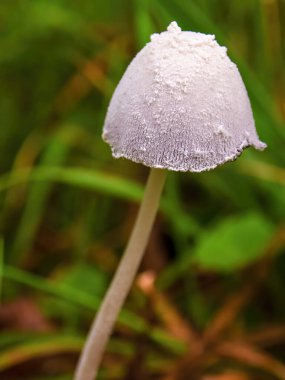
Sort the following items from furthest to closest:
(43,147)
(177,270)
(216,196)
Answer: (43,147)
(216,196)
(177,270)

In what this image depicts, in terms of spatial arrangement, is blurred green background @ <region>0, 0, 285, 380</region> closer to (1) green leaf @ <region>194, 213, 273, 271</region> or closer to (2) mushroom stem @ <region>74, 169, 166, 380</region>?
(1) green leaf @ <region>194, 213, 273, 271</region>

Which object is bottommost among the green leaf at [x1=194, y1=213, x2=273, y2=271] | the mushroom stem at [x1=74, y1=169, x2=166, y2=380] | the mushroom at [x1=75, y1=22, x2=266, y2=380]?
the mushroom stem at [x1=74, y1=169, x2=166, y2=380]

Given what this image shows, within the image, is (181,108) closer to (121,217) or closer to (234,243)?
(234,243)

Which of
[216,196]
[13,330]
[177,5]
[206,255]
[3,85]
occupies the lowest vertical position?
[13,330]

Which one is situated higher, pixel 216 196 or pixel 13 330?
pixel 216 196

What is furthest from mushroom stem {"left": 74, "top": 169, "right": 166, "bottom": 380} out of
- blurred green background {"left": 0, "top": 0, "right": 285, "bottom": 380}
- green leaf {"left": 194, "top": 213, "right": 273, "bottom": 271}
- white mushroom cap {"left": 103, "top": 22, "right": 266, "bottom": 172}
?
green leaf {"left": 194, "top": 213, "right": 273, "bottom": 271}

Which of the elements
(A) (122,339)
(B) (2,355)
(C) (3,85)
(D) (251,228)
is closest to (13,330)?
(B) (2,355)

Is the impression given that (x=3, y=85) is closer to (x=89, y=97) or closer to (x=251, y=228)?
(x=89, y=97)
